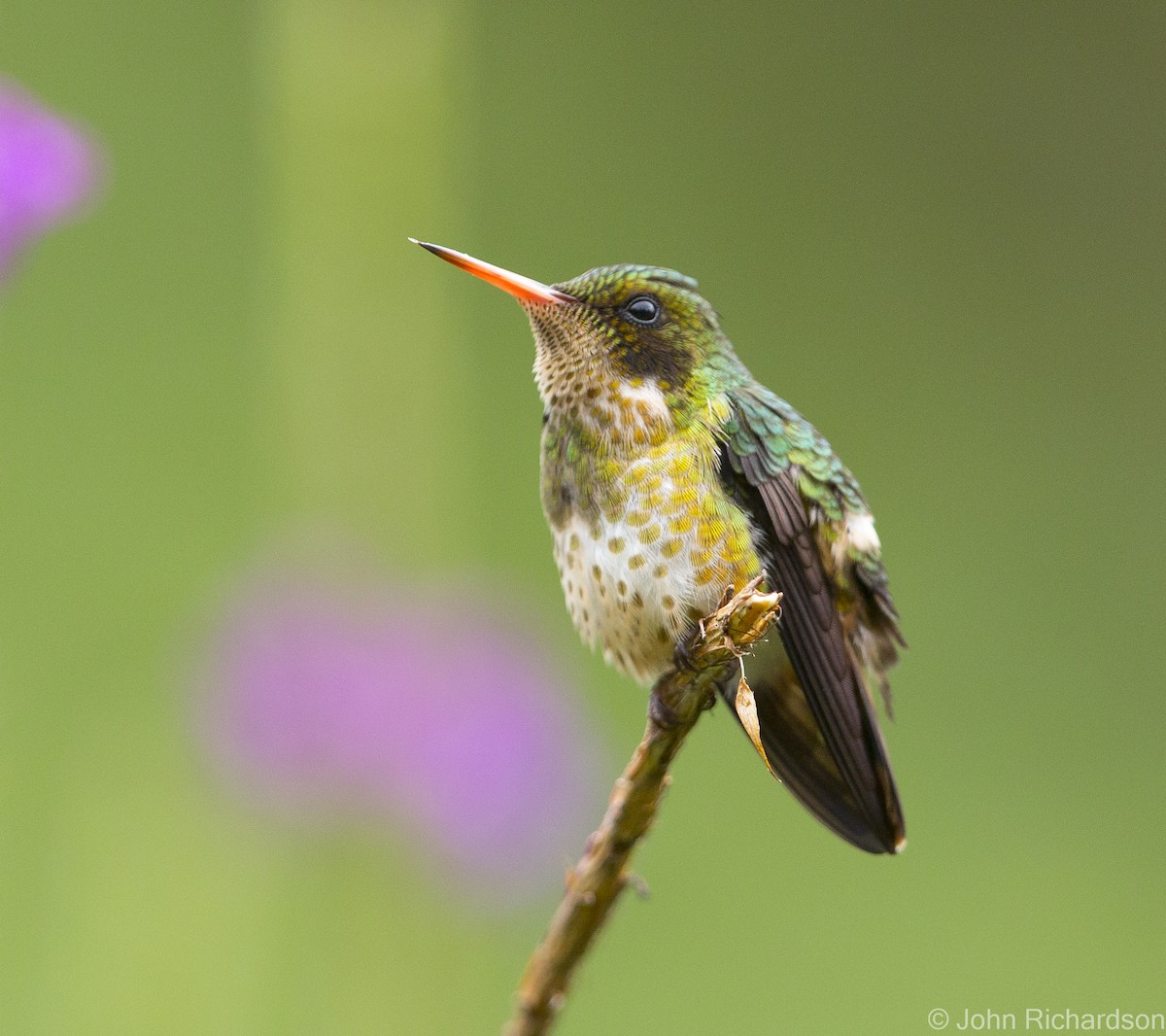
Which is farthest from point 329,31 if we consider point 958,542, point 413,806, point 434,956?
A: point 958,542

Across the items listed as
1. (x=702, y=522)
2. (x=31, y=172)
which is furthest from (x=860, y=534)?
(x=31, y=172)

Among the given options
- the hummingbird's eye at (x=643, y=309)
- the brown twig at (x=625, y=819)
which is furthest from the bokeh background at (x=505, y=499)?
the hummingbird's eye at (x=643, y=309)

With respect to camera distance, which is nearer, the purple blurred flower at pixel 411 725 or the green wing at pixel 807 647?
the green wing at pixel 807 647

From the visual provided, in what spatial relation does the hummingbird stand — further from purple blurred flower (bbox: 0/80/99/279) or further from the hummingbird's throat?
purple blurred flower (bbox: 0/80/99/279)

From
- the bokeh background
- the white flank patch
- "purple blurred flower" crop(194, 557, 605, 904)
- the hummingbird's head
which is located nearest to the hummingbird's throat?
the hummingbird's head

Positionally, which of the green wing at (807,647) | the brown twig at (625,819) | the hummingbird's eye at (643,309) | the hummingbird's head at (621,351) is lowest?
the brown twig at (625,819)

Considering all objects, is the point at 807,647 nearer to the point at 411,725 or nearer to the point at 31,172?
the point at 31,172

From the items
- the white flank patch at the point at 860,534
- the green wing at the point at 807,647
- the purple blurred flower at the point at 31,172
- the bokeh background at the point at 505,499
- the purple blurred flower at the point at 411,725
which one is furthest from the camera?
the purple blurred flower at the point at 411,725

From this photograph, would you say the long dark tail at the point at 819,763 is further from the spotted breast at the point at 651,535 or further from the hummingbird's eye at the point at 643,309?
the hummingbird's eye at the point at 643,309
